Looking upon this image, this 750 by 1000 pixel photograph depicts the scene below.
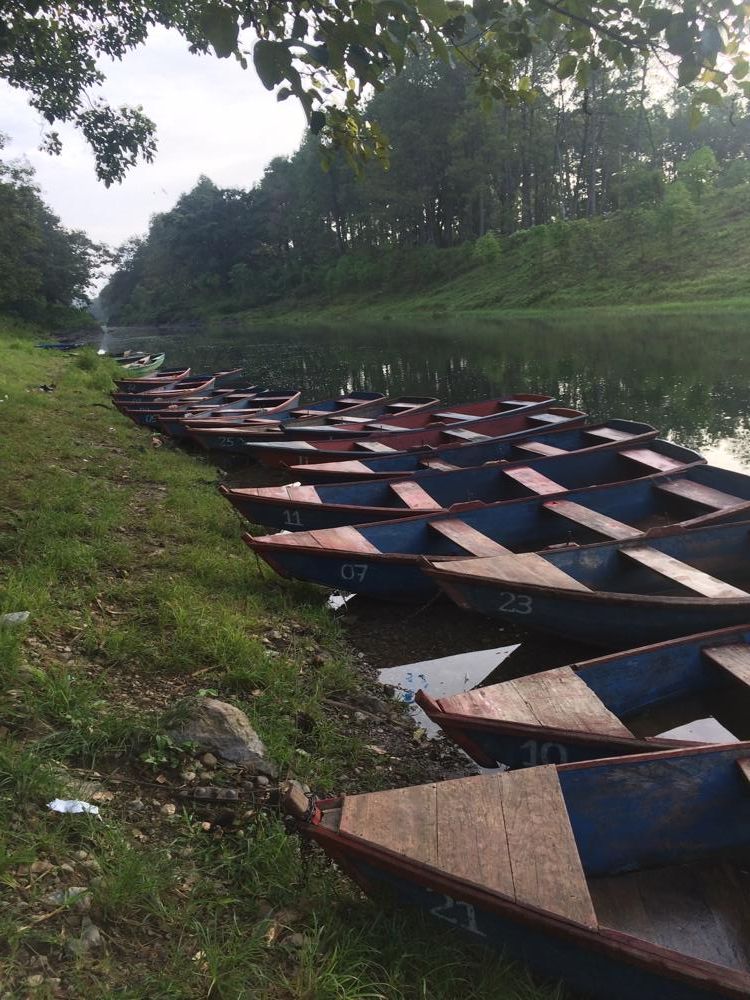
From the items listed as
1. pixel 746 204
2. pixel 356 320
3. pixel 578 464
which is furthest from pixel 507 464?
pixel 356 320

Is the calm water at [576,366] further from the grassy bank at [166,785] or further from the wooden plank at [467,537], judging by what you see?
the grassy bank at [166,785]

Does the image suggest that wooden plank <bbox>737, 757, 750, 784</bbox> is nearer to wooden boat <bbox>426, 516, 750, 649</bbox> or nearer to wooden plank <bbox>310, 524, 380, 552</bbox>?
wooden boat <bbox>426, 516, 750, 649</bbox>

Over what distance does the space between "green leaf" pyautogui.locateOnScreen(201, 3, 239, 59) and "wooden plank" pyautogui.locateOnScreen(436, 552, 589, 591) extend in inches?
129

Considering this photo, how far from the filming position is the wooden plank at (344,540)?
17.5ft

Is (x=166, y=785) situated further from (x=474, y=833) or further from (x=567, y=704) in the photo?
(x=567, y=704)

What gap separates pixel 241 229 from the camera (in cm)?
7569

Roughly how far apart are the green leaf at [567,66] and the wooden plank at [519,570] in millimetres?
2834

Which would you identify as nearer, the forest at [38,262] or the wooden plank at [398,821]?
the wooden plank at [398,821]

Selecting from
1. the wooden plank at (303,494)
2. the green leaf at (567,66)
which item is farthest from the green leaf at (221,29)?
the wooden plank at (303,494)

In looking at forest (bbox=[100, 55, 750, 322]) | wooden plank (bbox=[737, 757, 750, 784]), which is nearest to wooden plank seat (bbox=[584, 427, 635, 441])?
wooden plank (bbox=[737, 757, 750, 784])

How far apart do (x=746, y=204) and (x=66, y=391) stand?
32553mm

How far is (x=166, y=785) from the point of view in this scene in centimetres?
295

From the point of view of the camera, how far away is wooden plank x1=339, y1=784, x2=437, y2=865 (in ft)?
7.52

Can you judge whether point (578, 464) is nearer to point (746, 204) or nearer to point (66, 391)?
point (66, 391)
